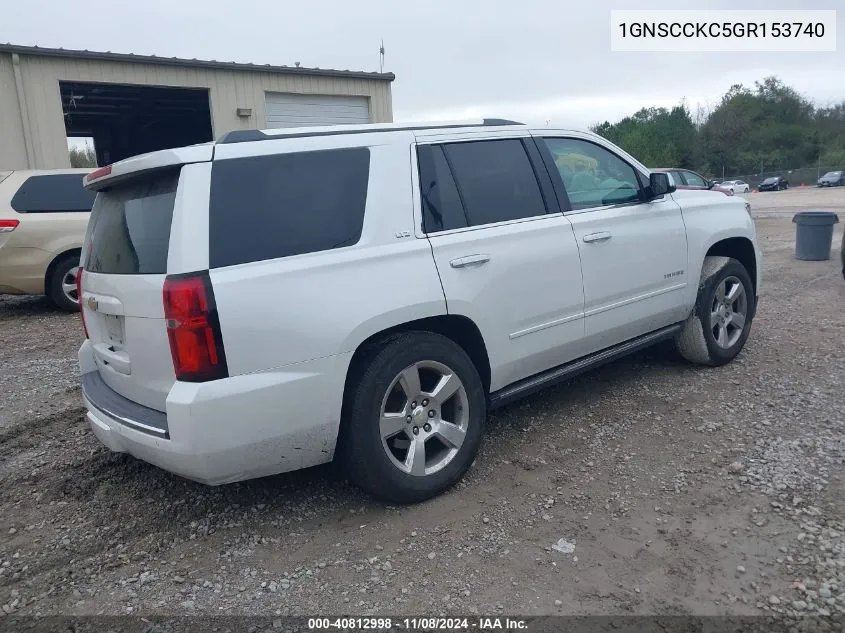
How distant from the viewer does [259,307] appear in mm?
2863

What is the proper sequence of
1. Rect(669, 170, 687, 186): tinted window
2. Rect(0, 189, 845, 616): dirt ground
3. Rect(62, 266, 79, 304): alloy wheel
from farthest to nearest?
1. Rect(669, 170, 687, 186): tinted window
2. Rect(62, 266, 79, 304): alloy wheel
3. Rect(0, 189, 845, 616): dirt ground

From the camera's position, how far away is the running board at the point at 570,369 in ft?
12.6

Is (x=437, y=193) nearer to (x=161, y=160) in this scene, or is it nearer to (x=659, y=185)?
(x=161, y=160)

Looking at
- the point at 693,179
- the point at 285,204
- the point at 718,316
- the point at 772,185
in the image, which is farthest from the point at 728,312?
the point at 772,185

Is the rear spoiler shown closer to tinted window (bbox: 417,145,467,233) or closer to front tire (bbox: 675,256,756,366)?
tinted window (bbox: 417,145,467,233)

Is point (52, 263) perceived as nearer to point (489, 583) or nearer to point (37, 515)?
point (37, 515)

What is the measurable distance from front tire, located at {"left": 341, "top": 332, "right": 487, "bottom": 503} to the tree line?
6513 centimetres

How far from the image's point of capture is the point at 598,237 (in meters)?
4.17

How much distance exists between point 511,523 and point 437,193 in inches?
67.1

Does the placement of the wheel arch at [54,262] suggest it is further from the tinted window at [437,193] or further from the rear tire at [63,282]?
the tinted window at [437,193]

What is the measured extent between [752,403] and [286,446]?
3.13 m

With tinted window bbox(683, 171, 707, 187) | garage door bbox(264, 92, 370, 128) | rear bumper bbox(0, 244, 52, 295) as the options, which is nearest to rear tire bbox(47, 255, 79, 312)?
rear bumper bbox(0, 244, 52, 295)

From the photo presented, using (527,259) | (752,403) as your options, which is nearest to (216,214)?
(527,259)

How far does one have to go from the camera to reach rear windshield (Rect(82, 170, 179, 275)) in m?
2.95
